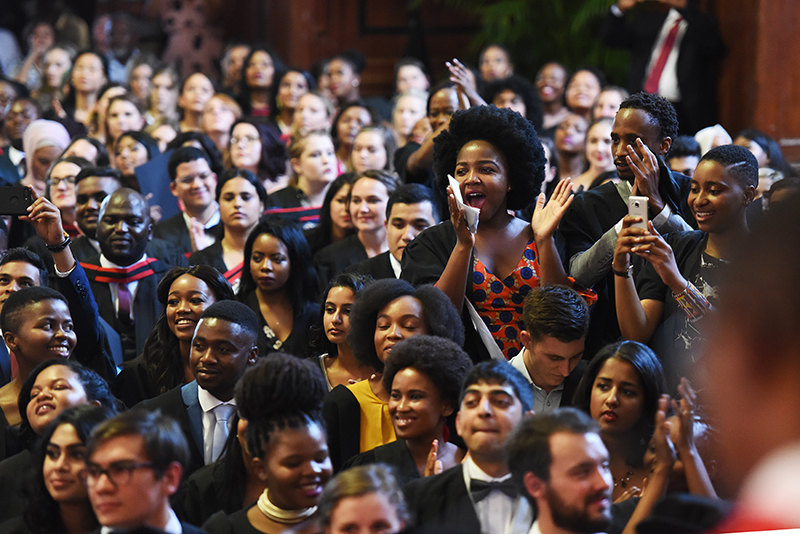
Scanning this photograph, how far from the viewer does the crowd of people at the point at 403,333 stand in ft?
8.21

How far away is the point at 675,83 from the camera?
22.6ft

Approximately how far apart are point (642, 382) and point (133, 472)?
1502 mm

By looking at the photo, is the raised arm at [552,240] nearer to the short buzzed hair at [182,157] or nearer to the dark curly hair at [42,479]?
the dark curly hair at [42,479]

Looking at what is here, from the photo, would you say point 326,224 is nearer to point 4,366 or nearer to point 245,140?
point 245,140

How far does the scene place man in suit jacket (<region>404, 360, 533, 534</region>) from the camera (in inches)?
103

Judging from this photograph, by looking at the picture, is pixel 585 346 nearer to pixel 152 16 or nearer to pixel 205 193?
pixel 205 193

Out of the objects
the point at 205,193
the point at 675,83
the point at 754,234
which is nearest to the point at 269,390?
the point at 754,234

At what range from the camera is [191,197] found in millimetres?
5684

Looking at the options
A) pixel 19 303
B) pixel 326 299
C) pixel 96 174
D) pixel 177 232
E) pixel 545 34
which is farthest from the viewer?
pixel 545 34

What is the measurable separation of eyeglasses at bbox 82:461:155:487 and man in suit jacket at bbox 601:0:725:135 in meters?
5.25

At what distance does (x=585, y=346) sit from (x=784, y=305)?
9.50 feet

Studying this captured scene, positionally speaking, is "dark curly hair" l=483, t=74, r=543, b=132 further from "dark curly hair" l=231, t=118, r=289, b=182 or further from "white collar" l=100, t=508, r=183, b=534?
"white collar" l=100, t=508, r=183, b=534

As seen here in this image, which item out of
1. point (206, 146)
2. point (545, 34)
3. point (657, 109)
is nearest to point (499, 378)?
point (657, 109)

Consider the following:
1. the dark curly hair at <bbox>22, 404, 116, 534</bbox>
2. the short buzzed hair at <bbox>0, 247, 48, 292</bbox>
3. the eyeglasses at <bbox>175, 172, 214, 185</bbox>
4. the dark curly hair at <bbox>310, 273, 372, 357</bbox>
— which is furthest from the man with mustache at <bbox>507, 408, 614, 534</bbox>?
the eyeglasses at <bbox>175, 172, 214, 185</bbox>
